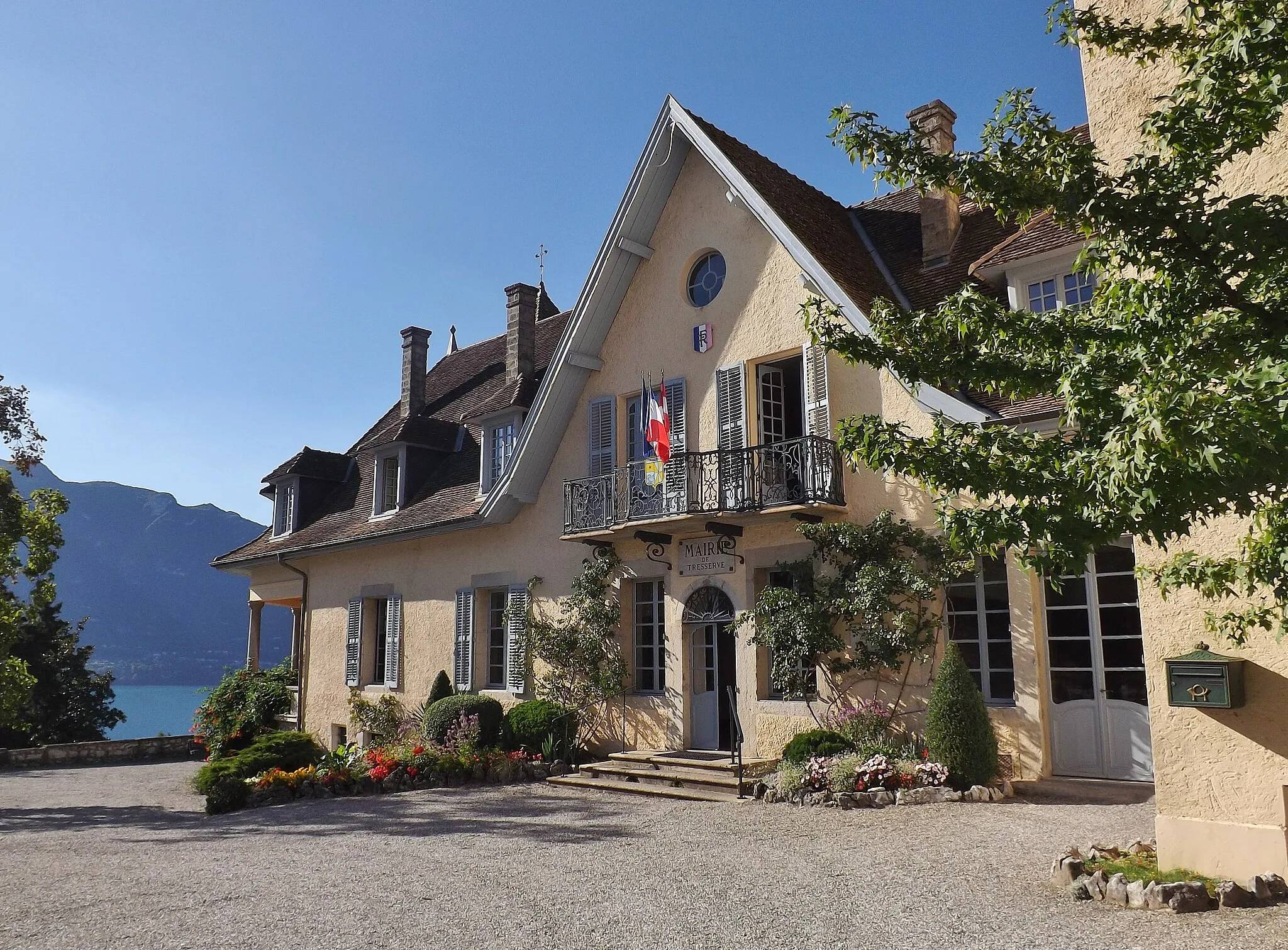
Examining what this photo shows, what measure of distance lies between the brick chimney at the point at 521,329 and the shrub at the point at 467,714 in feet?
21.3

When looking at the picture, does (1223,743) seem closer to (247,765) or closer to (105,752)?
(247,765)

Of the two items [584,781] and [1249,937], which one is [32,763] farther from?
[1249,937]

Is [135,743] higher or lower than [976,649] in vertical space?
lower

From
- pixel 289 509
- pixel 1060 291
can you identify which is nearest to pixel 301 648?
pixel 289 509

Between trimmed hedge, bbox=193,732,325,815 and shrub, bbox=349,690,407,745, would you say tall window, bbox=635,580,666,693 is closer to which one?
trimmed hedge, bbox=193,732,325,815

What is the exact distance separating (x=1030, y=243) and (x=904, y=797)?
6598 mm

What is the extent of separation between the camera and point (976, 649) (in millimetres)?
12148

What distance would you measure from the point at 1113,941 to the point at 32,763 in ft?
72.3

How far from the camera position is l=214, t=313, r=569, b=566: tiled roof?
62.3 ft

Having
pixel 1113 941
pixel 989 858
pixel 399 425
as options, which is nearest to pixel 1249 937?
pixel 1113 941

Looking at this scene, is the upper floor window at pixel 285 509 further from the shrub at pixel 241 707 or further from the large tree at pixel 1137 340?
the large tree at pixel 1137 340

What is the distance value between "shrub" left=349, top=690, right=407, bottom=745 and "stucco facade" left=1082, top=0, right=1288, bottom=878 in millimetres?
14266

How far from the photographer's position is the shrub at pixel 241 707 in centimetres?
2069

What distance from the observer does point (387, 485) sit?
21.0 m
